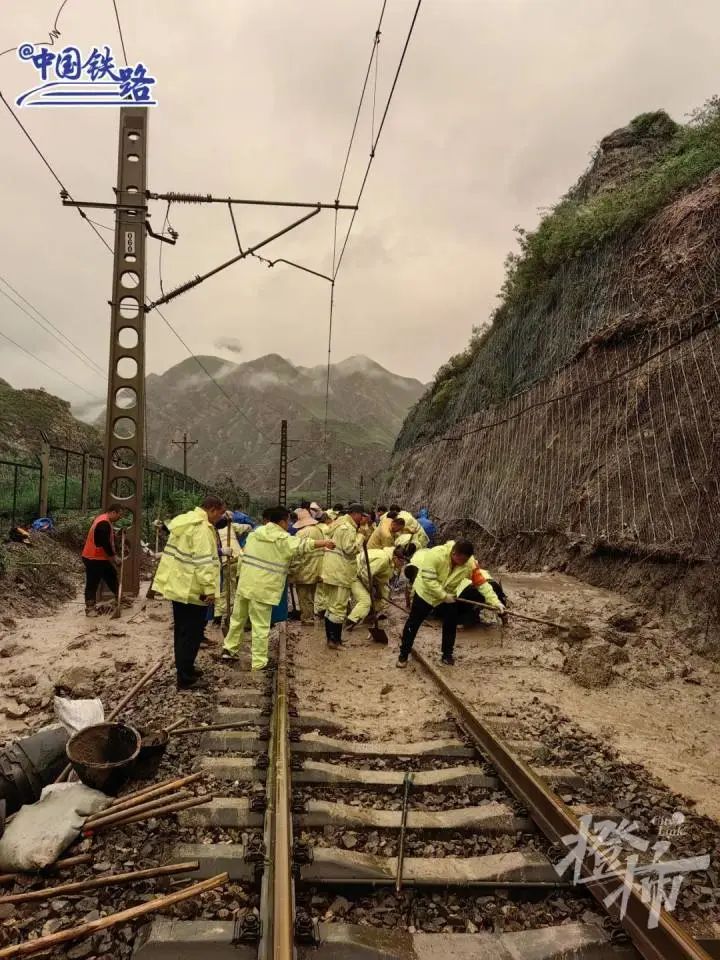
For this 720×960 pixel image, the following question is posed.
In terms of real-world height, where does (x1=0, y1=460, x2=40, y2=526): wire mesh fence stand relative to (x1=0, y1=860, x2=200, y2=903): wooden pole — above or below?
above

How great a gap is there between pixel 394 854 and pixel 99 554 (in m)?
7.47

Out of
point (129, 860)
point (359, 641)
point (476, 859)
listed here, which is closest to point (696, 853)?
point (476, 859)

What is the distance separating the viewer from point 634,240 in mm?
12555

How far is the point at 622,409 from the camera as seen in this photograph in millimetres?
10273

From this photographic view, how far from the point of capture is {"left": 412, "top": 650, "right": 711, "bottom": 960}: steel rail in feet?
7.89

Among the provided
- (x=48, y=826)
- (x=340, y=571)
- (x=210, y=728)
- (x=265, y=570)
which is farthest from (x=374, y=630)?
(x=48, y=826)

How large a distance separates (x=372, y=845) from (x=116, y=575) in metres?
7.66

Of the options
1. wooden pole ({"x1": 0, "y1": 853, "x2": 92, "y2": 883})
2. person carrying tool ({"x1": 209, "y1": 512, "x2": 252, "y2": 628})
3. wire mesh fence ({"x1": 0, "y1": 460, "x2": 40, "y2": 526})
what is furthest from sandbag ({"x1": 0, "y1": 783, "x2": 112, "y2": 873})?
wire mesh fence ({"x1": 0, "y1": 460, "x2": 40, "y2": 526})

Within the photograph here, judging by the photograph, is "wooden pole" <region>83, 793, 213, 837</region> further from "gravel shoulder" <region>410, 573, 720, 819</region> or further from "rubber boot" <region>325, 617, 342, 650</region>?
"rubber boot" <region>325, 617, 342, 650</region>

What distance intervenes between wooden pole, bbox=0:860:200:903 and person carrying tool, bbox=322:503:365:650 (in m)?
5.10

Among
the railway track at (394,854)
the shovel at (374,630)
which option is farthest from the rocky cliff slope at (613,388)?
the railway track at (394,854)

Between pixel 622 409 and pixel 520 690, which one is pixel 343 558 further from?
pixel 622 409

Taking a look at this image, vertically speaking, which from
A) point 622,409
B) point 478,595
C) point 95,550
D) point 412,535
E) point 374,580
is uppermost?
point 622,409

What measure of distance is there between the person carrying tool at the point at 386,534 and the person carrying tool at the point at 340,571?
6.45ft
